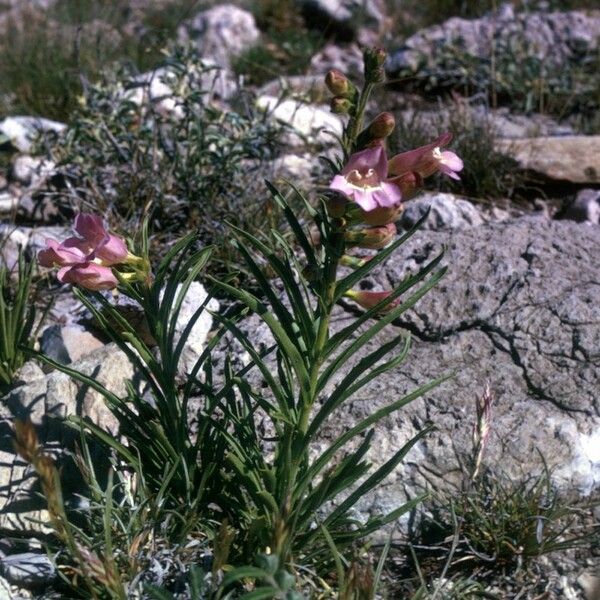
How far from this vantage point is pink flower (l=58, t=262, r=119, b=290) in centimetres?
226

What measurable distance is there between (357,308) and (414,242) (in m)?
0.44

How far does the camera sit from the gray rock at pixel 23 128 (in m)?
5.10

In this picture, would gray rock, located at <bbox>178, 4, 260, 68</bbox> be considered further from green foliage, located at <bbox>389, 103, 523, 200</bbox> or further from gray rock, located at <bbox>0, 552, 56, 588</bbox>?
gray rock, located at <bbox>0, 552, 56, 588</bbox>

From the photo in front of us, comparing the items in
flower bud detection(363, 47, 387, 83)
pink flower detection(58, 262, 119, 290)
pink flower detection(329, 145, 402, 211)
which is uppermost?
flower bud detection(363, 47, 387, 83)

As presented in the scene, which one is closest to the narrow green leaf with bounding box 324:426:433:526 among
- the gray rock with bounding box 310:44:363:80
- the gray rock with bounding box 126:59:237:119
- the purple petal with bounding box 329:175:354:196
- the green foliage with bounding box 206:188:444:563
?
the green foliage with bounding box 206:188:444:563

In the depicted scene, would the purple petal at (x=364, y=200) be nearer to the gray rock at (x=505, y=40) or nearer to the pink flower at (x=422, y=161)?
the pink flower at (x=422, y=161)

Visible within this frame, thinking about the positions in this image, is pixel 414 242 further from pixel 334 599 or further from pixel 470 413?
pixel 334 599

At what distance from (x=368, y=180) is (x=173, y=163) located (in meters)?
2.42

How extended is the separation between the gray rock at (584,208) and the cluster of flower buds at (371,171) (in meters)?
2.35

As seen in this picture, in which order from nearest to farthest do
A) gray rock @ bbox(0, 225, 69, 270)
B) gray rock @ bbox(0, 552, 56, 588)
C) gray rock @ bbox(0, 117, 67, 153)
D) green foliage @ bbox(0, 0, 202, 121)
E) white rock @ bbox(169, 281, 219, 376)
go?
gray rock @ bbox(0, 552, 56, 588)
white rock @ bbox(169, 281, 219, 376)
gray rock @ bbox(0, 225, 69, 270)
gray rock @ bbox(0, 117, 67, 153)
green foliage @ bbox(0, 0, 202, 121)

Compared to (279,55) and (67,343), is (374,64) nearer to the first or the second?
(67,343)

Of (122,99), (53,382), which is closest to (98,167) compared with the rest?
(122,99)

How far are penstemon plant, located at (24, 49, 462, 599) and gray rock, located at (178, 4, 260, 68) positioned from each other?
5.16 meters

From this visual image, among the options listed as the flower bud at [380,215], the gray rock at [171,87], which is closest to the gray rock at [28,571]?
the flower bud at [380,215]
